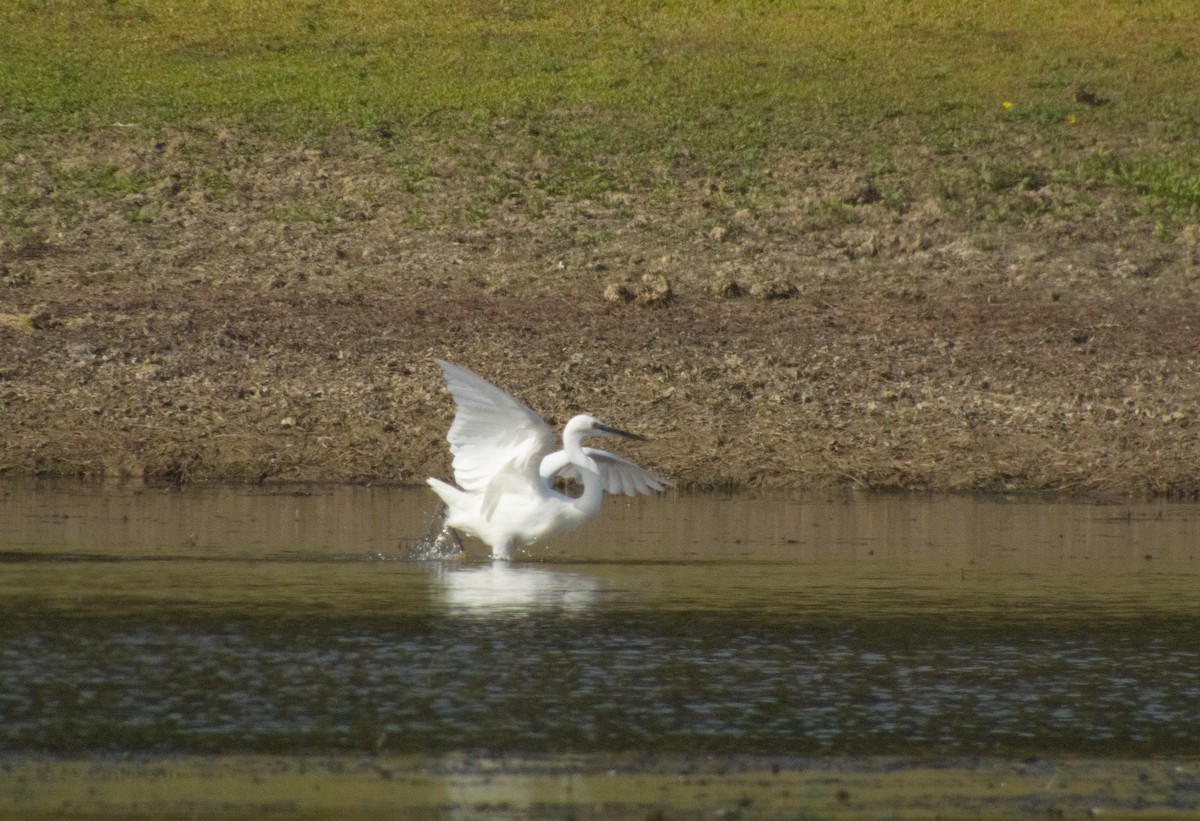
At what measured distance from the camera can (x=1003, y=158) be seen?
68.5 feet

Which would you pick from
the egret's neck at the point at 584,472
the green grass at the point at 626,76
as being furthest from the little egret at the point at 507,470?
the green grass at the point at 626,76

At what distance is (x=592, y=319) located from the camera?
16672 millimetres

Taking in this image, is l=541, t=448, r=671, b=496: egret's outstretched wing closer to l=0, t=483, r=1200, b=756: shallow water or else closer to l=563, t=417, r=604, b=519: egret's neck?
l=0, t=483, r=1200, b=756: shallow water

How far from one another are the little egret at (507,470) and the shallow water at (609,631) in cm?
22

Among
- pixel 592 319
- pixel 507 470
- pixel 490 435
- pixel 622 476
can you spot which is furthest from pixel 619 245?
pixel 507 470

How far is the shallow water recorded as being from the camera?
6676 mm

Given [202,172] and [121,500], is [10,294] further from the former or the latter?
[121,500]

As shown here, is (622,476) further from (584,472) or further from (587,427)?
(584,472)

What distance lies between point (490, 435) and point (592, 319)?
5.56 metres

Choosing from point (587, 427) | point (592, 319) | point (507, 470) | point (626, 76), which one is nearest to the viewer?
point (507, 470)

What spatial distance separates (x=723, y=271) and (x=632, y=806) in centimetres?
1243

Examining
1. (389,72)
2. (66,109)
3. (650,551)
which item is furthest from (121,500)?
(389,72)

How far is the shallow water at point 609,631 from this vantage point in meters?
6.68

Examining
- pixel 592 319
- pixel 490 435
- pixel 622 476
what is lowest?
pixel 622 476
